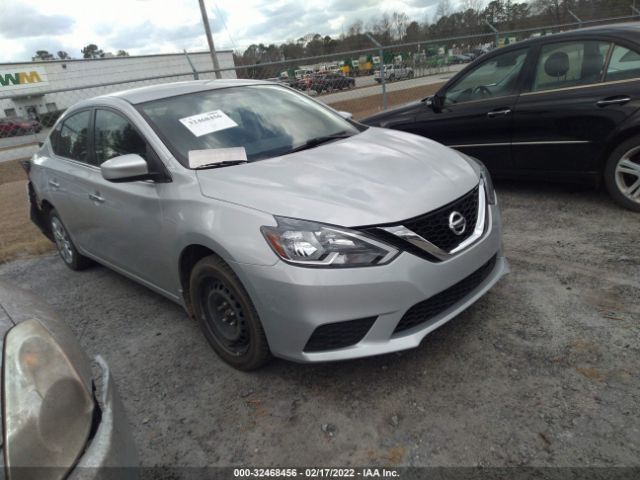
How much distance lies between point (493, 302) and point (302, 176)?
1.55 meters

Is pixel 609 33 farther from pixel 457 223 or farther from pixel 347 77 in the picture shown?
pixel 347 77

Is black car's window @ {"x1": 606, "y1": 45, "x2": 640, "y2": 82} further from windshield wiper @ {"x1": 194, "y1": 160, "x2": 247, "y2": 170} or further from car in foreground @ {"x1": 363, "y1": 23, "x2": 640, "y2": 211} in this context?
windshield wiper @ {"x1": 194, "y1": 160, "x2": 247, "y2": 170}

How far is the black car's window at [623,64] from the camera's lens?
3859 mm

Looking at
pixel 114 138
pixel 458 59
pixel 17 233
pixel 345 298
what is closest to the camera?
pixel 345 298

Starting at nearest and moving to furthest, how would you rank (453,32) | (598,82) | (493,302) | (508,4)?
1. (493,302)
2. (598,82)
3. (453,32)
4. (508,4)

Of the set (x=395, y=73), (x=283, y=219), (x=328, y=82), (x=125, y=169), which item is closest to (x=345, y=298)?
(x=283, y=219)

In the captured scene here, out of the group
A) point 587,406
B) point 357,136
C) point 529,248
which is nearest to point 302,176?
point 357,136

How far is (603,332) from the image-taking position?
261 cm

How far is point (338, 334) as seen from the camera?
223 cm

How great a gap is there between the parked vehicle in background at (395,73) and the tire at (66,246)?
10550mm

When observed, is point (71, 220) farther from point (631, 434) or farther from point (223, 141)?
point (631, 434)

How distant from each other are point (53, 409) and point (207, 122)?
85.6 inches

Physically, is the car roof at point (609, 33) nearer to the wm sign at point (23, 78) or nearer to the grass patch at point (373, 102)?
the grass patch at point (373, 102)

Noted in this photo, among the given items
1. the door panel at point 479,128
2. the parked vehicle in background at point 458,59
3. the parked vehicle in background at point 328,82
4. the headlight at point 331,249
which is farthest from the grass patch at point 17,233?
the parked vehicle in background at point 458,59
